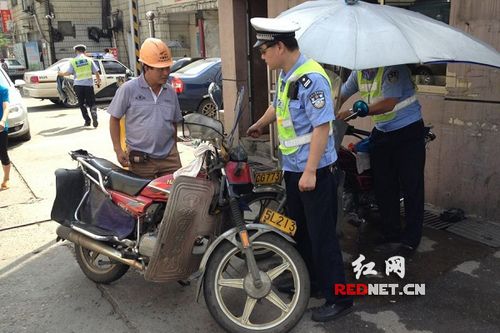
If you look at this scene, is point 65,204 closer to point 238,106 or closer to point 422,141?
point 238,106

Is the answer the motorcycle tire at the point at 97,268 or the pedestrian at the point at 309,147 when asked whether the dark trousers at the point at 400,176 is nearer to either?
the pedestrian at the point at 309,147

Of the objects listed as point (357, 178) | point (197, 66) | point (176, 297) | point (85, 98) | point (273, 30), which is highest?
point (273, 30)

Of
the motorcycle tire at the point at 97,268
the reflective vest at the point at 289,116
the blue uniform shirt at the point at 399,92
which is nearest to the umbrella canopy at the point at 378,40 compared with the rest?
the reflective vest at the point at 289,116

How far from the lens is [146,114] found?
3586mm

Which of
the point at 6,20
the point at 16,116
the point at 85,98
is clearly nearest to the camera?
the point at 16,116

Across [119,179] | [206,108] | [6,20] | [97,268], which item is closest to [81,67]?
[206,108]

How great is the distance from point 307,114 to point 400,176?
Result: 4.94 feet

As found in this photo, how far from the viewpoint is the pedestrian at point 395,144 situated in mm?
3508

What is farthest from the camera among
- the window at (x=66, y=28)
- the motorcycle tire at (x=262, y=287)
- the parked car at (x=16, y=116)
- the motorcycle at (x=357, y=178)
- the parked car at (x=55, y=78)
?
the window at (x=66, y=28)

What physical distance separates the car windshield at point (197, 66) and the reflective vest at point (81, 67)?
2.13 m

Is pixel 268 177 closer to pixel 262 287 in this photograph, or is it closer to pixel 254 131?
pixel 254 131

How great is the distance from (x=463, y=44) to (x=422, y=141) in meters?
0.82

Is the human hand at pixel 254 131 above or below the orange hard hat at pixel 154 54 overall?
below

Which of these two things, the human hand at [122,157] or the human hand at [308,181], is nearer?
the human hand at [308,181]
